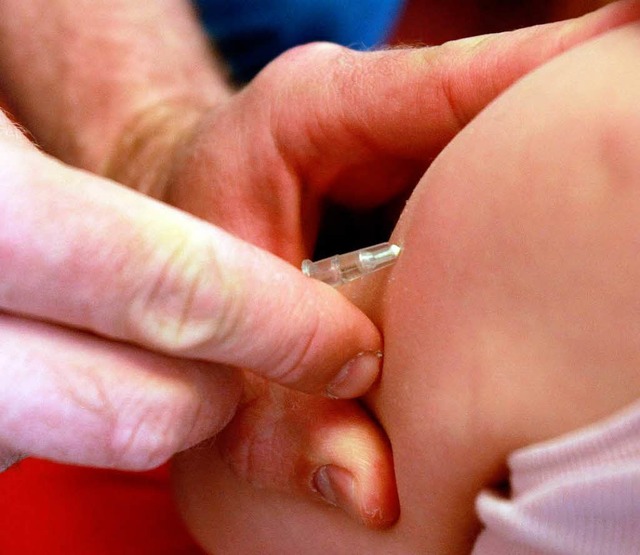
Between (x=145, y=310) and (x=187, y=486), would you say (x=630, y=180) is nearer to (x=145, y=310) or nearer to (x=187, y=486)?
(x=145, y=310)

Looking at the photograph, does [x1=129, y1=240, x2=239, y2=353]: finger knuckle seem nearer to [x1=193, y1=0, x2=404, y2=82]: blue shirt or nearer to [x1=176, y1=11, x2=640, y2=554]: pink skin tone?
[x1=176, y1=11, x2=640, y2=554]: pink skin tone

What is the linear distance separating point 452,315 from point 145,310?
0.16m

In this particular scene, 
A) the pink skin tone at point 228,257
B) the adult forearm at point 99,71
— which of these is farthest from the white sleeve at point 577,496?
the adult forearm at point 99,71

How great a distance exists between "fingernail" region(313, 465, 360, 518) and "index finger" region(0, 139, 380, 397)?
3.4 inches

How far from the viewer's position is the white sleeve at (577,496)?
0.99ft

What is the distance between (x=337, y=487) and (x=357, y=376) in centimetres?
9

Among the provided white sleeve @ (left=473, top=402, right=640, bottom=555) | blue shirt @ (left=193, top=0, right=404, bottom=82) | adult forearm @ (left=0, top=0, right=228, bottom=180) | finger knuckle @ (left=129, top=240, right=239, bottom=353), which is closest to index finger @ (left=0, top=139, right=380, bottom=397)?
finger knuckle @ (left=129, top=240, right=239, bottom=353)

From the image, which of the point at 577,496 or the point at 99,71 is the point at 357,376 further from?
the point at 99,71

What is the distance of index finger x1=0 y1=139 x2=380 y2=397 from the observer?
0.33 meters

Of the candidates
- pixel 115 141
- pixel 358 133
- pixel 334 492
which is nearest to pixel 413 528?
pixel 334 492

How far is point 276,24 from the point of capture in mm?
898

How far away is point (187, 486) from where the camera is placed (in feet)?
1.98

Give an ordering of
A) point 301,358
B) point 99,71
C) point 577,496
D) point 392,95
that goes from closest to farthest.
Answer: point 577,496
point 301,358
point 392,95
point 99,71

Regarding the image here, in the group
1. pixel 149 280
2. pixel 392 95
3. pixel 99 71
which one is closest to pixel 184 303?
pixel 149 280
